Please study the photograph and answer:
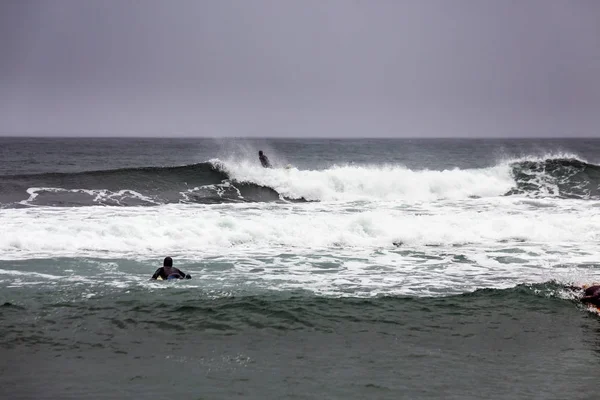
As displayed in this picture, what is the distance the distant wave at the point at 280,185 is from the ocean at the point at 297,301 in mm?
1755

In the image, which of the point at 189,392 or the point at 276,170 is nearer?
the point at 189,392

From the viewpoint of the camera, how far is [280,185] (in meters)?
27.9

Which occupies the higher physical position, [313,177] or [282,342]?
[313,177]

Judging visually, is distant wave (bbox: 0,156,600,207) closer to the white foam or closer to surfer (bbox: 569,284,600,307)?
the white foam

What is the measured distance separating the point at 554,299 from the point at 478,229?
790cm

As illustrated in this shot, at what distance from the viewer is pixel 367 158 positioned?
224ft

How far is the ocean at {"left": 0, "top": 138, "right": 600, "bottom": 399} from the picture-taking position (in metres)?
7.53

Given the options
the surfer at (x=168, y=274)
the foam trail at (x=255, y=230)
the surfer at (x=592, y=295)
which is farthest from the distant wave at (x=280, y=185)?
the surfer at (x=592, y=295)

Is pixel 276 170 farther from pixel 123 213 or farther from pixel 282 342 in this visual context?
pixel 282 342

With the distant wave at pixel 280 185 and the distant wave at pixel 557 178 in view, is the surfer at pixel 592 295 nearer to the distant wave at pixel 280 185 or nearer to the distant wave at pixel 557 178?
the distant wave at pixel 280 185

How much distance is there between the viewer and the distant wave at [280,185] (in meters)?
26.1

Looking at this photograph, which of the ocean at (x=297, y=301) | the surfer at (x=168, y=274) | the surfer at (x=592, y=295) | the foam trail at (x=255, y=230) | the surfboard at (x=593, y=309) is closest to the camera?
the ocean at (x=297, y=301)

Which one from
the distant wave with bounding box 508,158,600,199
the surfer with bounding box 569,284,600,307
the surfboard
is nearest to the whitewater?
the distant wave with bounding box 508,158,600,199

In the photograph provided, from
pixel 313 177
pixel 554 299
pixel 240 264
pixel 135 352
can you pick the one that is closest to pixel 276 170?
pixel 313 177
